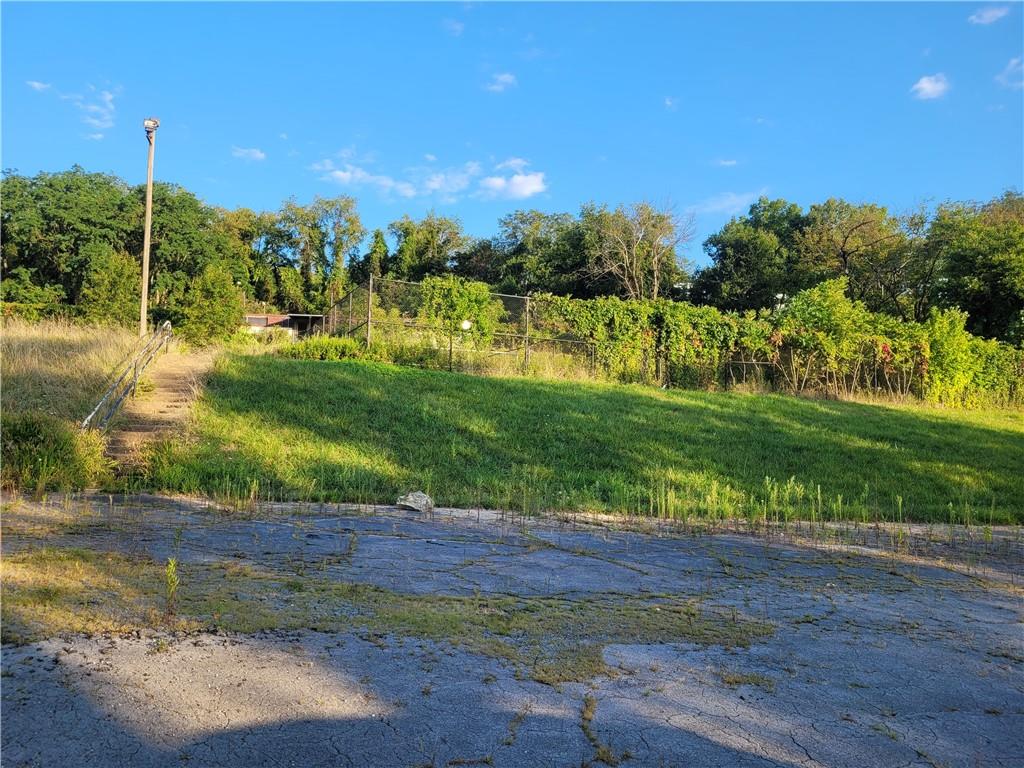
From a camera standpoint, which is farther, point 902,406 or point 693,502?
point 902,406

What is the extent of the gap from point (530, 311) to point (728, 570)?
46.5 ft

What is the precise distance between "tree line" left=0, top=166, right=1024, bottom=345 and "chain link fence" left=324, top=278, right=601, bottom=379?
11975mm

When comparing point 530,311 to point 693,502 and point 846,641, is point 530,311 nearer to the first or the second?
point 693,502

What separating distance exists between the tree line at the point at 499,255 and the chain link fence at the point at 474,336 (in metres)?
12.0

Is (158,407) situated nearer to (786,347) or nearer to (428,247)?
(786,347)

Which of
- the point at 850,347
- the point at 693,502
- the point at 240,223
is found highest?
the point at 240,223

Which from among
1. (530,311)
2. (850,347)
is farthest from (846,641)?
(850,347)

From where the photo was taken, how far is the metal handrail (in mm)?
8709

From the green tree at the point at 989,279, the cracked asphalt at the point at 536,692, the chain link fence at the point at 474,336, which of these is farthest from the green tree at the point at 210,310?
the green tree at the point at 989,279

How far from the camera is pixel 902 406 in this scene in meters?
17.0

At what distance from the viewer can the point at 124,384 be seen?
10664mm

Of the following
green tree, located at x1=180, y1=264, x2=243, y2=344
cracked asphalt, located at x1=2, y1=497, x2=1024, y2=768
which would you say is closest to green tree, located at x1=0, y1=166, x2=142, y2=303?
green tree, located at x1=180, y1=264, x2=243, y2=344

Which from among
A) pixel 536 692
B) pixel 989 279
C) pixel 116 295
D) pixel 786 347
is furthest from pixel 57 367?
pixel 989 279

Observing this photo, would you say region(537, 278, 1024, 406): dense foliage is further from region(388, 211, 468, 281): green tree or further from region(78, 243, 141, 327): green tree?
region(388, 211, 468, 281): green tree
